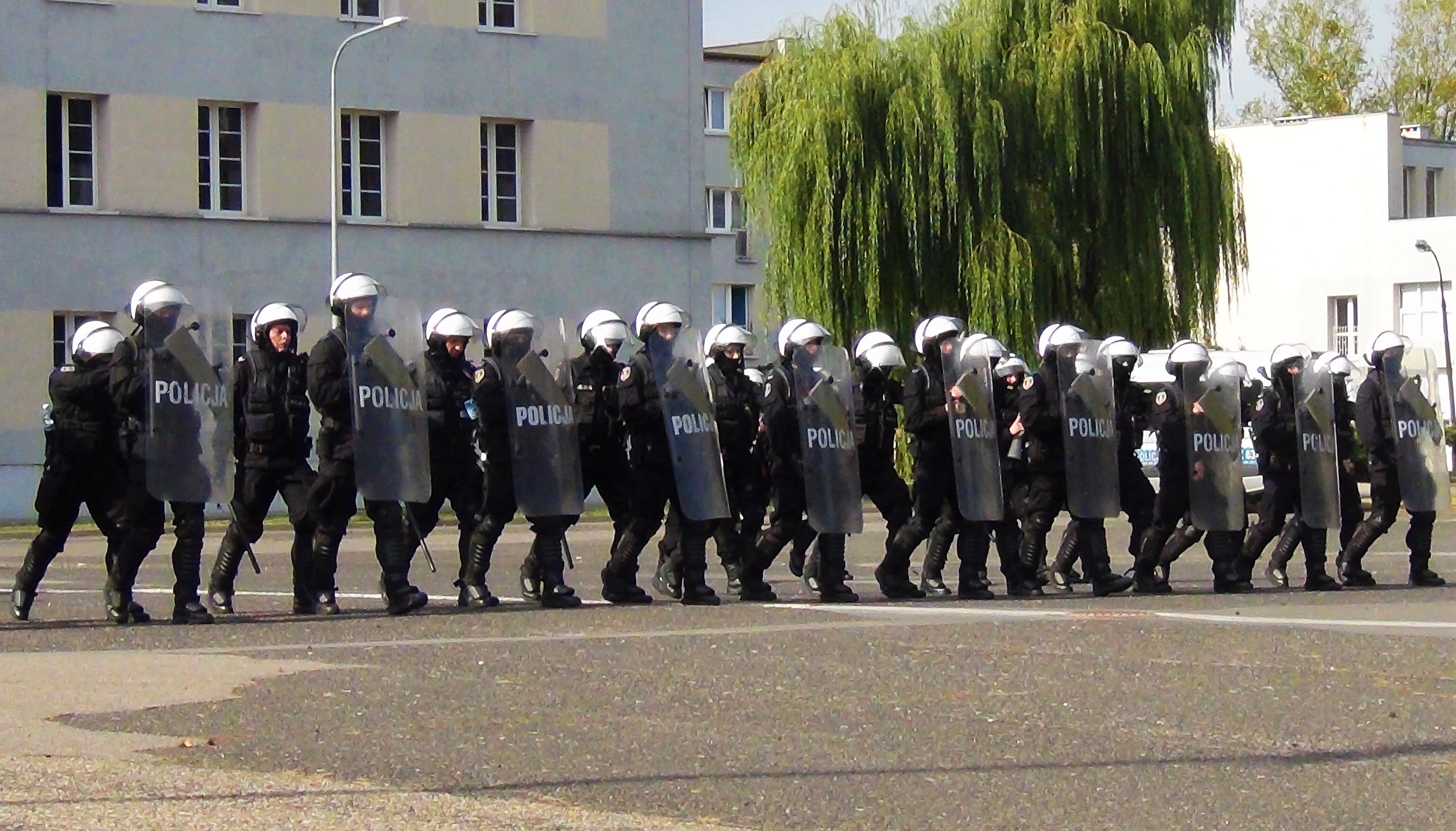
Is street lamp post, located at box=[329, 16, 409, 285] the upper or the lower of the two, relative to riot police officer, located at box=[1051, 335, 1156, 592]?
Result: upper

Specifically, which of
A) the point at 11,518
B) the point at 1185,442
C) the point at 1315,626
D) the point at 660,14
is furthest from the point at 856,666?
the point at 660,14

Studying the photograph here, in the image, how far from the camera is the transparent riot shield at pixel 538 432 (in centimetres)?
1370

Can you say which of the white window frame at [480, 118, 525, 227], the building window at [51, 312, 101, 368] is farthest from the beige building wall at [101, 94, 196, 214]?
the white window frame at [480, 118, 525, 227]

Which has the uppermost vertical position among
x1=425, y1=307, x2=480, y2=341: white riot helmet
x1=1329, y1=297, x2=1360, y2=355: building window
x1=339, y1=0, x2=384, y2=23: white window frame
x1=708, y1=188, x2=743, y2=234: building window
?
x1=339, y1=0, x2=384, y2=23: white window frame

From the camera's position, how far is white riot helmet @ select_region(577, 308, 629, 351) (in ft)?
46.0

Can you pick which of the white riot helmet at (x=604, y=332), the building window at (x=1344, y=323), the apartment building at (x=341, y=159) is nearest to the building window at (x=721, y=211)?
the building window at (x=1344, y=323)

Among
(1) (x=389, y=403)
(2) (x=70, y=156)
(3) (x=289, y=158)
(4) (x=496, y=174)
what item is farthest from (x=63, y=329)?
(1) (x=389, y=403)

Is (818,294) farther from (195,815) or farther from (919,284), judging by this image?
(195,815)

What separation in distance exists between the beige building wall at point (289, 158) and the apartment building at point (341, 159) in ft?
0.12

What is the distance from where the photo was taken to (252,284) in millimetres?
33750

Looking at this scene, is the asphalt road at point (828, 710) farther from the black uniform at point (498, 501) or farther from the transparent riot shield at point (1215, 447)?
the transparent riot shield at point (1215, 447)

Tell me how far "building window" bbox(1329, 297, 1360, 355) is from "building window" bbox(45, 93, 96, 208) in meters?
38.2

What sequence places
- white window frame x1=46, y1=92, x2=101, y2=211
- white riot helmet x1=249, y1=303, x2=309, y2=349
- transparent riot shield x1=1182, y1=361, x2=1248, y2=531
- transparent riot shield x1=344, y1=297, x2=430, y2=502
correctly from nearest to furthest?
white riot helmet x1=249, y1=303, x2=309, y2=349 → transparent riot shield x1=344, y1=297, x2=430, y2=502 → transparent riot shield x1=1182, y1=361, x2=1248, y2=531 → white window frame x1=46, y1=92, x2=101, y2=211

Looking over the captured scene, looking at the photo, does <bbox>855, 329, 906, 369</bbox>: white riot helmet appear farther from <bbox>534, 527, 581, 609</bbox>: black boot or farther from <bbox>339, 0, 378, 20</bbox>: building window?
<bbox>339, 0, 378, 20</bbox>: building window
